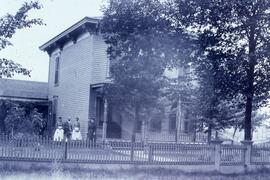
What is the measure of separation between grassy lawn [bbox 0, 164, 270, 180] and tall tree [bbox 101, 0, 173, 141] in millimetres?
4188

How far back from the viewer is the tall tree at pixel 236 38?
54.5 feet

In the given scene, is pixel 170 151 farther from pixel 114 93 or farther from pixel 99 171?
pixel 114 93

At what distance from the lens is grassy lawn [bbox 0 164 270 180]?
493 inches

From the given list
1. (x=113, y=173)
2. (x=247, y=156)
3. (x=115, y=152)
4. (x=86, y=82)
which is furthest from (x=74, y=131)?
(x=247, y=156)

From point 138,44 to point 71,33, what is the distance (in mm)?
10812

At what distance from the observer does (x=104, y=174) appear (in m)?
13.5

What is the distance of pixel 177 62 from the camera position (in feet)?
59.4

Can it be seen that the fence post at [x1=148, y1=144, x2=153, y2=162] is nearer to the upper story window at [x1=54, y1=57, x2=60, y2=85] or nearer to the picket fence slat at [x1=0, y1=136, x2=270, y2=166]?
the picket fence slat at [x1=0, y1=136, x2=270, y2=166]

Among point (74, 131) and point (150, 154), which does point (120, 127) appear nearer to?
point (74, 131)

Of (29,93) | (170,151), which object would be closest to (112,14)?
(170,151)

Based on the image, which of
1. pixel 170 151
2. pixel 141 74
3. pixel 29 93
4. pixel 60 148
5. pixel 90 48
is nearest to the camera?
pixel 60 148

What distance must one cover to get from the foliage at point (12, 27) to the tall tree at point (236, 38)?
7.15 m

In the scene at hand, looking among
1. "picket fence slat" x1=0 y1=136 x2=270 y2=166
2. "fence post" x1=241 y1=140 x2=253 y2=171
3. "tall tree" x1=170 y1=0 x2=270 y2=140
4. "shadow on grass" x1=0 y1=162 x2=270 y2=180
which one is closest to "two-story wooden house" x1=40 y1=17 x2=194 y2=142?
"tall tree" x1=170 y1=0 x2=270 y2=140

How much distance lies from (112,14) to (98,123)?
8.97 meters
